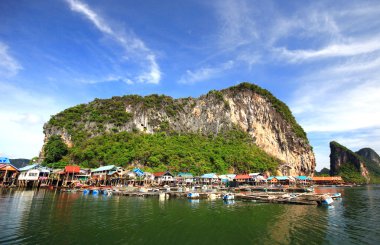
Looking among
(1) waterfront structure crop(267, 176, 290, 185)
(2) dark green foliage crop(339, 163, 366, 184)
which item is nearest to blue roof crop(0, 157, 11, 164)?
(1) waterfront structure crop(267, 176, 290, 185)

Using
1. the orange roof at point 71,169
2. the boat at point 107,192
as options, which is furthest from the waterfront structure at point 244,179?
the orange roof at point 71,169

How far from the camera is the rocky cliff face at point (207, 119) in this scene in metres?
111

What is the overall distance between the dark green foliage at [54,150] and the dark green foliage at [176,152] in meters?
4.12

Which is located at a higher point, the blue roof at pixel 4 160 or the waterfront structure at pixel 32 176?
the blue roof at pixel 4 160

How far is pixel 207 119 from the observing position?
13500cm

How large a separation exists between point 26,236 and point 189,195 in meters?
36.0

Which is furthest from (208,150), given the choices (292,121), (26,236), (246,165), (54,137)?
(26,236)

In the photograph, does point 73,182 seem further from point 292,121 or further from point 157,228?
point 292,121

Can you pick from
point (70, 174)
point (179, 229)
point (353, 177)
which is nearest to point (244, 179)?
point (70, 174)

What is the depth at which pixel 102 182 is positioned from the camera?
257ft

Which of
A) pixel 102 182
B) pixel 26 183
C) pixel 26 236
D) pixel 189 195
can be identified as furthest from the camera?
pixel 102 182

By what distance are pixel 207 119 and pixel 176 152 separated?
44.1 meters

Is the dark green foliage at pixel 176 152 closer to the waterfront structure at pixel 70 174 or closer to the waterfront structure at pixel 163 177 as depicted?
the waterfront structure at pixel 163 177

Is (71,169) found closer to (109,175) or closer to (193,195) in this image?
(109,175)
